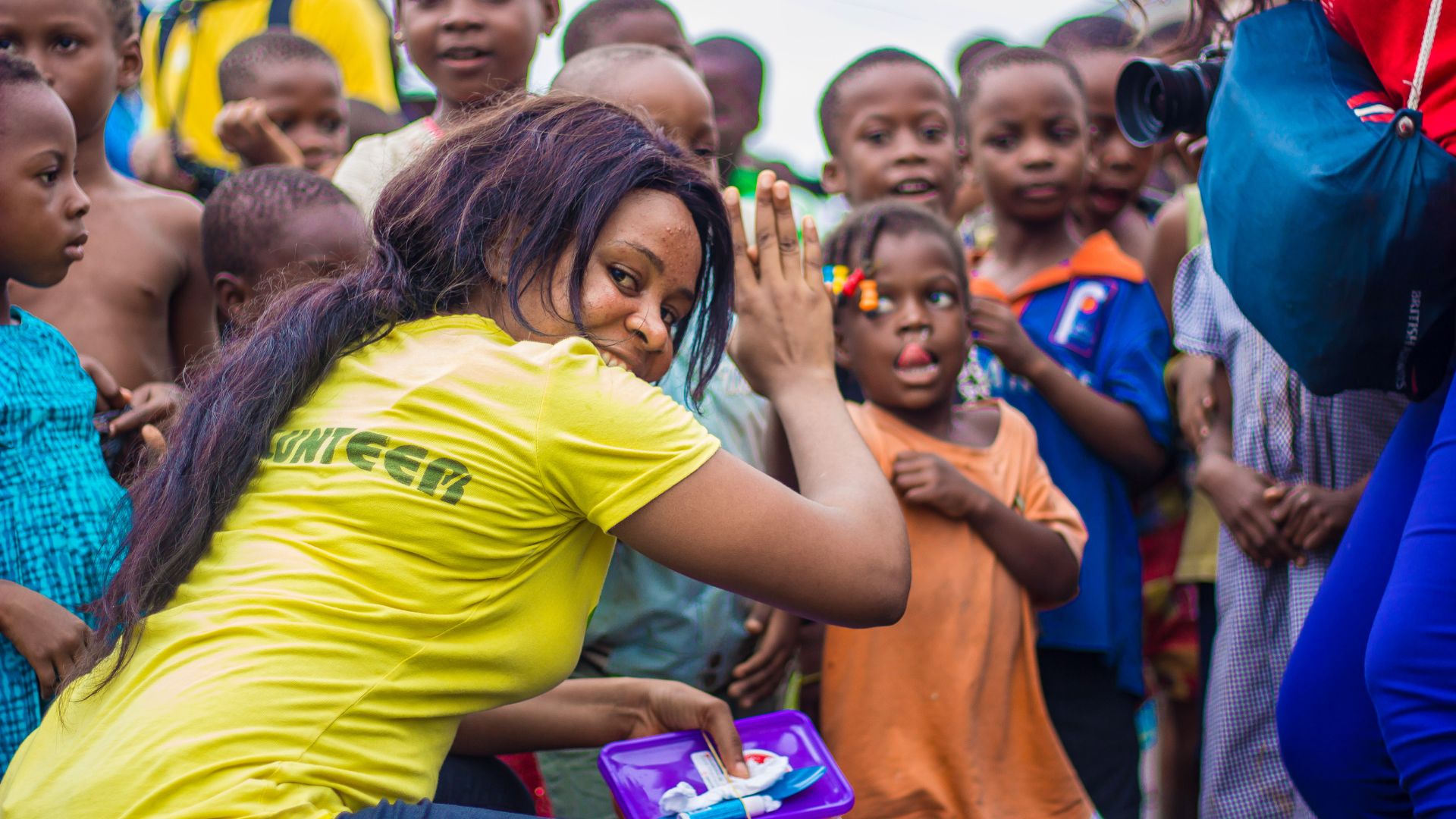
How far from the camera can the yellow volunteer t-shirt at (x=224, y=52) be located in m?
4.13

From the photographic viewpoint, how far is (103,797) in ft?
4.24

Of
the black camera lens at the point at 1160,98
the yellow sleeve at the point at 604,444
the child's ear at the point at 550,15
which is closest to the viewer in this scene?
the yellow sleeve at the point at 604,444

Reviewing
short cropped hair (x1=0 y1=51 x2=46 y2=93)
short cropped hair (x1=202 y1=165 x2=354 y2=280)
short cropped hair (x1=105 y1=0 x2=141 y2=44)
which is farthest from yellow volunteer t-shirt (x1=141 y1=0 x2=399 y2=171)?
short cropped hair (x1=0 y1=51 x2=46 y2=93)

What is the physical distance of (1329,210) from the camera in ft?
5.51

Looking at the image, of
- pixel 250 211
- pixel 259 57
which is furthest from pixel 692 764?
pixel 259 57

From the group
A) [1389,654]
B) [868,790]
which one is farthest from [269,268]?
[1389,654]

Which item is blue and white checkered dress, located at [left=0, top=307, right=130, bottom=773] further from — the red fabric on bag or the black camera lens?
the red fabric on bag

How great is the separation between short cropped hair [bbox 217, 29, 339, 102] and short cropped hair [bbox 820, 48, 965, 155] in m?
1.45

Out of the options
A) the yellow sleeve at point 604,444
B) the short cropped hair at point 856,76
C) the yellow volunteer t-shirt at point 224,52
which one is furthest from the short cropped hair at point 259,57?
the yellow sleeve at point 604,444

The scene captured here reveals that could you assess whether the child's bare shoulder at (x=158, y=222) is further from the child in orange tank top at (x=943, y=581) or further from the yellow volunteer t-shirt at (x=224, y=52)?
the yellow volunteer t-shirt at (x=224, y=52)

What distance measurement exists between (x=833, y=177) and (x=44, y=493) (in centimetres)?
233

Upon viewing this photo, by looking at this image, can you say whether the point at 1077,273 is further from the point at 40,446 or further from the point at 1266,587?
the point at 40,446

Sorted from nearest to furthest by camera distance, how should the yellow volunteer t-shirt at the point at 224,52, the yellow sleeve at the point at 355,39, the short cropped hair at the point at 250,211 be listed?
the short cropped hair at the point at 250,211 < the yellow volunteer t-shirt at the point at 224,52 < the yellow sleeve at the point at 355,39

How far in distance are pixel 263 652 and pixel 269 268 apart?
126 centimetres
